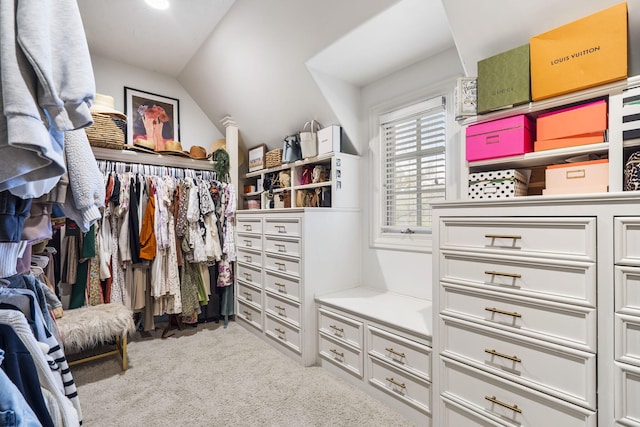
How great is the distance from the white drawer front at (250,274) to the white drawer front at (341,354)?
0.89 m

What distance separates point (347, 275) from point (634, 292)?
193 centimetres

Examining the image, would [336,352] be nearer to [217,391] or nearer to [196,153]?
[217,391]

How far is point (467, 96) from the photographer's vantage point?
169 centimetres

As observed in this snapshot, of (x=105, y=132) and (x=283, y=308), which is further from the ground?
(x=105, y=132)

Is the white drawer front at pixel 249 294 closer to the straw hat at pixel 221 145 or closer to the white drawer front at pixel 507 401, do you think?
the straw hat at pixel 221 145

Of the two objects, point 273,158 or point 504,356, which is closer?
point 504,356

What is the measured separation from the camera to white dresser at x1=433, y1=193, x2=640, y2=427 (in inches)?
43.1

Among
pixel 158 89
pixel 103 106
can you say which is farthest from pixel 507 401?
pixel 158 89

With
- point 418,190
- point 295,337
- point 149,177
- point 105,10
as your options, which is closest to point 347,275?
point 295,337

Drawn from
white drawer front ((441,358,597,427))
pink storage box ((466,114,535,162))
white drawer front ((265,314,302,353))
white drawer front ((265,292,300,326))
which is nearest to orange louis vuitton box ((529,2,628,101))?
pink storage box ((466,114,535,162))

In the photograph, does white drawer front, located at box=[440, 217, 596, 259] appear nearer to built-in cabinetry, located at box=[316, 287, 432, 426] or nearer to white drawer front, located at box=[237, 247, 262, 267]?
built-in cabinetry, located at box=[316, 287, 432, 426]

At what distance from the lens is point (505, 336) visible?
1.35m

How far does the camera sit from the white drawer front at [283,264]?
99.4 inches

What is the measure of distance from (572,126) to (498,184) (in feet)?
1.27
